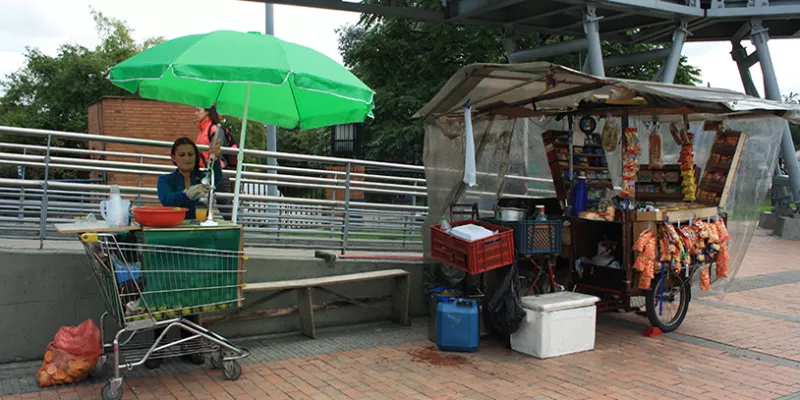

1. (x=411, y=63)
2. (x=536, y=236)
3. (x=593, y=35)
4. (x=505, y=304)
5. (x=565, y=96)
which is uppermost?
(x=411, y=63)

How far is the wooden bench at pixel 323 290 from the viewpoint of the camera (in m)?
5.86

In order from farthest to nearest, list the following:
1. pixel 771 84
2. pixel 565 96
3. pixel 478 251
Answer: pixel 771 84 → pixel 565 96 → pixel 478 251

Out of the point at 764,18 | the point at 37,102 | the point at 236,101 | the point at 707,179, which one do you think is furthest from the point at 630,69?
the point at 37,102

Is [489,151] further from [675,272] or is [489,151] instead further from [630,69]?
[630,69]

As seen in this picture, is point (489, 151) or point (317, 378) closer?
point (317, 378)

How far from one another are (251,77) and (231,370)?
2.30 metres

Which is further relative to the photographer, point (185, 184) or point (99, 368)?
point (185, 184)

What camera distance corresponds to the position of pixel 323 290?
6.28 metres

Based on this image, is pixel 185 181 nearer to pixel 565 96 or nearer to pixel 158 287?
pixel 158 287

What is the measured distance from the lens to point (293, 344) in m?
6.03

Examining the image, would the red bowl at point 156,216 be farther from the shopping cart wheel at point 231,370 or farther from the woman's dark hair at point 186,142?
the shopping cart wheel at point 231,370

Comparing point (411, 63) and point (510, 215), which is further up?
point (411, 63)

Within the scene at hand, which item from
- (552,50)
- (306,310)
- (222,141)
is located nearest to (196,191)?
(306,310)

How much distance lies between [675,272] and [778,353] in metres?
1.20
